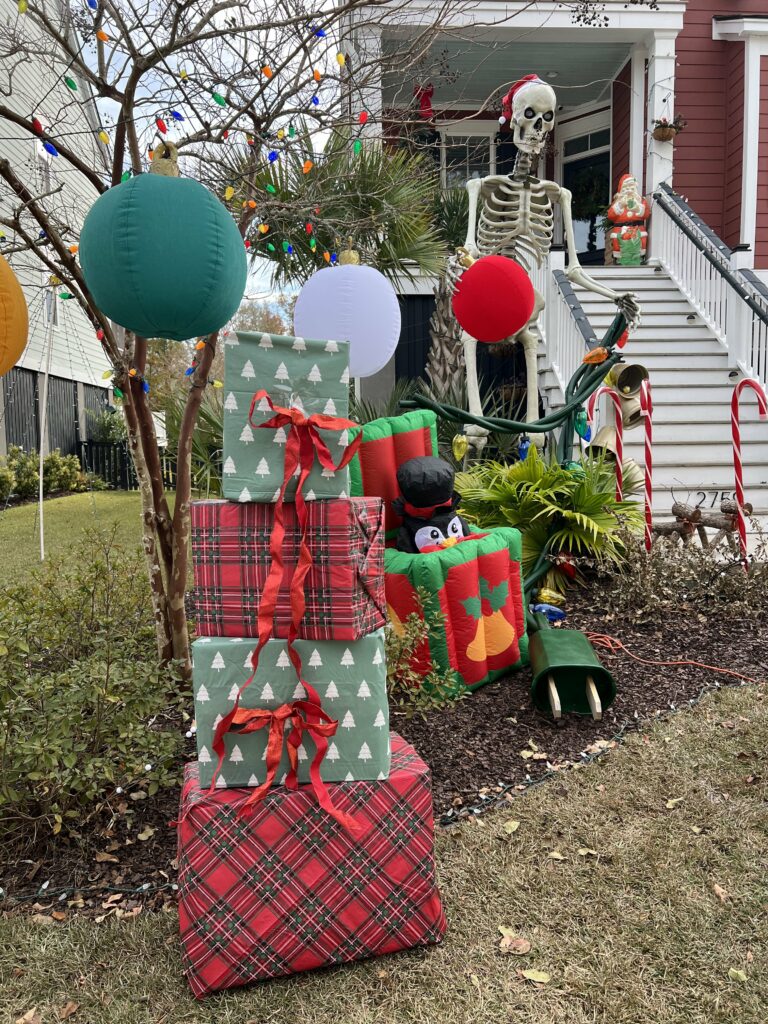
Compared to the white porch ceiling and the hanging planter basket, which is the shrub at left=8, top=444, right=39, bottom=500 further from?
the hanging planter basket

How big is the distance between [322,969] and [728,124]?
1261cm

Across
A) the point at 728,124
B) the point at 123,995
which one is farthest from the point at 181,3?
the point at 728,124

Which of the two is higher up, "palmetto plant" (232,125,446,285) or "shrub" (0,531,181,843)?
"palmetto plant" (232,125,446,285)

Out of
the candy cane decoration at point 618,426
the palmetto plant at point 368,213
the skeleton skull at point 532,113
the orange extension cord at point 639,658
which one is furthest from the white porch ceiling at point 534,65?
the orange extension cord at point 639,658

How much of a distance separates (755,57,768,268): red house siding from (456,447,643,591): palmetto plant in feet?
25.4

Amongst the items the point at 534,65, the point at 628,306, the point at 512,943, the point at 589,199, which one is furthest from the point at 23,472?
the point at 512,943

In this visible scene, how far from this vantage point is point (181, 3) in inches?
123

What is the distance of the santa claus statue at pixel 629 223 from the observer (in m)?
10.4

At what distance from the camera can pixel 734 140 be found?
11.0 meters

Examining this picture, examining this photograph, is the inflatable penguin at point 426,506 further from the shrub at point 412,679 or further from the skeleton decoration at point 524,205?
the skeleton decoration at point 524,205

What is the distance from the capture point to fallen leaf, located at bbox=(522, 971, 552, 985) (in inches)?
78.3

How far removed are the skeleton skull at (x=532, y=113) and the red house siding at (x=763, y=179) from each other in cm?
639

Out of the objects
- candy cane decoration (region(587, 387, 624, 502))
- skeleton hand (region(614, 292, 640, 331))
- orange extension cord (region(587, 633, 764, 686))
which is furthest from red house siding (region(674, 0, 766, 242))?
orange extension cord (region(587, 633, 764, 686))

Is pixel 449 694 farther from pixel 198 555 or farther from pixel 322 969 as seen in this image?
pixel 198 555
